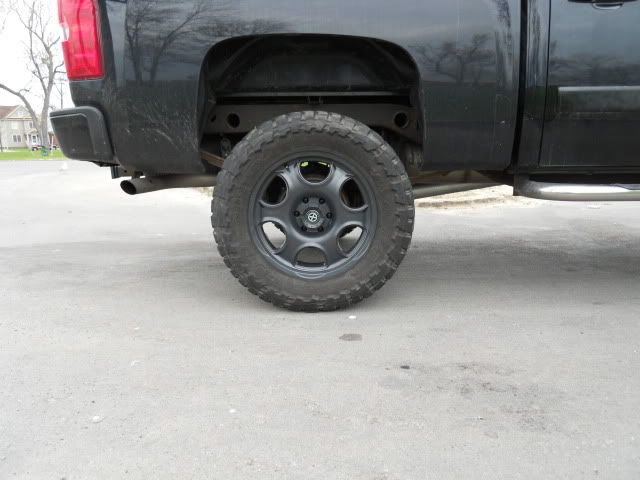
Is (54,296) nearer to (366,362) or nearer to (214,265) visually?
(214,265)

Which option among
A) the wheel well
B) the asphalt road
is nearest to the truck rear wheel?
the asphalt road

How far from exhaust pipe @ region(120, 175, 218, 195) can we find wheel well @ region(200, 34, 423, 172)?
29 cm

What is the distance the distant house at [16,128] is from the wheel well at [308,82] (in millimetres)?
116216

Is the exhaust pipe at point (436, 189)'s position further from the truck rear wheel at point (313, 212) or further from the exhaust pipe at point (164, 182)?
the exhaust pipe at point (164, 182)

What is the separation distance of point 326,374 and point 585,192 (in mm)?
1844

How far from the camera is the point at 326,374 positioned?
2.60 m

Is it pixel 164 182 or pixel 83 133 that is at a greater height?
pixel 83 133

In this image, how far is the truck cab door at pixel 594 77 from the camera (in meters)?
3.08

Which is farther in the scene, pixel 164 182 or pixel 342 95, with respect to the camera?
pixel 164 182

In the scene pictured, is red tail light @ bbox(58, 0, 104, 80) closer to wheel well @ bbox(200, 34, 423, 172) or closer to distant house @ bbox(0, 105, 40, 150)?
wheel well @ bbox(200, 34, 423, 172)

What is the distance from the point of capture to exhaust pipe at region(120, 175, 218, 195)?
3.79 metres

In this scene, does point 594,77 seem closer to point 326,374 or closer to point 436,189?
point 436,189

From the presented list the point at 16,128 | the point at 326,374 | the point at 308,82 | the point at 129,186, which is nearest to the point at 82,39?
the point at 129,186

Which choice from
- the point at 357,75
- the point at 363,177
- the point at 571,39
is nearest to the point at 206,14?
the point at 357,75
